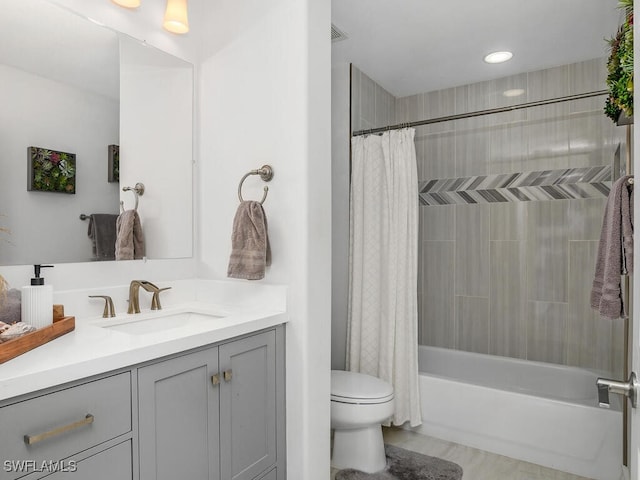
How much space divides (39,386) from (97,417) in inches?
7.4

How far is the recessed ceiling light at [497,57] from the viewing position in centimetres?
272

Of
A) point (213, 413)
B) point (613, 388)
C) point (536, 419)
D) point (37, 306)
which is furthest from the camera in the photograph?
point (536, 419)

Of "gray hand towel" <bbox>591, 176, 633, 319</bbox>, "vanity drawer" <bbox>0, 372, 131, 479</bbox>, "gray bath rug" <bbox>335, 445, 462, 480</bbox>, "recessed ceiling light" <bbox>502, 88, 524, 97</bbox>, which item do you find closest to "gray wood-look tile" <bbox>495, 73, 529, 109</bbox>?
"recessed ceiling light" <bbox>502, 88, 524, 97</bbox>

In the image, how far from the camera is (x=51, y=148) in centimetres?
148

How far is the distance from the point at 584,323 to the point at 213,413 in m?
2.64

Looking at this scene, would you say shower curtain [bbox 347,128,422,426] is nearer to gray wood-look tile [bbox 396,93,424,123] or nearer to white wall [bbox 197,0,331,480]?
white wall [bbox 197,0,331,480]

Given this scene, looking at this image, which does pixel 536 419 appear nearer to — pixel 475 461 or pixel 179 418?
pixel 475 461

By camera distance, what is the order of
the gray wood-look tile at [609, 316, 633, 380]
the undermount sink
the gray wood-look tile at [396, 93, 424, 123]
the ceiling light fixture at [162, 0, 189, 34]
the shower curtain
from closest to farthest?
the undermount sink < the ceiling light fixture at [162, 0, 189, 34] < the shower curtain < the gray wood-look tile at [609, 316, 633, 380] < the gray wood-look tile at [396, 93, 424, 123]

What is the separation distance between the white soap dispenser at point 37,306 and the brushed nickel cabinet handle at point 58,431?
14.4 inches

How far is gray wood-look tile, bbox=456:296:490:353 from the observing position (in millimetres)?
3176

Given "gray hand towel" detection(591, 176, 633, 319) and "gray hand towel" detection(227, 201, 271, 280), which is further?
"gray hand towel" detection(227, 201, 271, 280)

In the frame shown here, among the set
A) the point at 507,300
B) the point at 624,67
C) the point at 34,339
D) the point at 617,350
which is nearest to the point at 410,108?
the point at 507,300

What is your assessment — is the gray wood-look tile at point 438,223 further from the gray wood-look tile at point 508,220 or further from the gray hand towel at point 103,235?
the gray hand towel at point 103,235

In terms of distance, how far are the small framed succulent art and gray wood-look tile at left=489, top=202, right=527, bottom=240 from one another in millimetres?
2789
